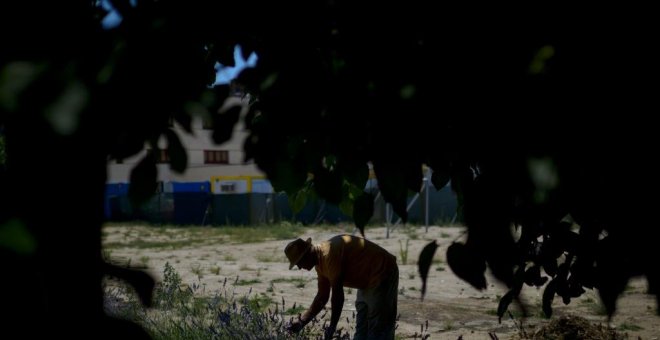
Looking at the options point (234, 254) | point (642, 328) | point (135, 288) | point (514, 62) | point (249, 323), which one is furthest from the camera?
point (234, 254)

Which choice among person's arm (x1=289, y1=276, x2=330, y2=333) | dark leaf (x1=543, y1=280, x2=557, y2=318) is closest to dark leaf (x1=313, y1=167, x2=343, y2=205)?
dark leaf (x1=543, y1=280, x2=557, y2=318)

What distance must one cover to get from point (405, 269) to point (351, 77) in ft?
38.8

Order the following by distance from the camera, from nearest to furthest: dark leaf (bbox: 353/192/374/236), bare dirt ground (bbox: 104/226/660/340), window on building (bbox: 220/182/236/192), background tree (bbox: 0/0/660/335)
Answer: background tree (bbox: 0/0/660/335), dark leaf (bbox: 353/192/374/236), bare dirt ground (bbox: 104/226/660/340), window on building (bbox: 220/182/236/192)

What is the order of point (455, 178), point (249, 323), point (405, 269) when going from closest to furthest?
point (455, 178)
point (249, 323)
point (405, 269)

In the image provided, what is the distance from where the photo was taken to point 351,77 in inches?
61.3

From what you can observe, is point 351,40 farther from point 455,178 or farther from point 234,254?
point 234,254

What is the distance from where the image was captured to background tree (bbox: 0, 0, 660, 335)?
1305 millimetres

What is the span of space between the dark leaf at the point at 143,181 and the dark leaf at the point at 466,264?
2.30ft

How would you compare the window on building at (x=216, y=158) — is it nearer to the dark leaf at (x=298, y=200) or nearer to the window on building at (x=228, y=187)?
the window on building at (x=228, y=187)

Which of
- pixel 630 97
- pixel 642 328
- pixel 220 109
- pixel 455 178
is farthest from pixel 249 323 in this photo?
pixel 642 328

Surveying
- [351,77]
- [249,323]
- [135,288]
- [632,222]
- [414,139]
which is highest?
[351,77]

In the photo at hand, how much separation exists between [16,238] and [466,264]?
96cm

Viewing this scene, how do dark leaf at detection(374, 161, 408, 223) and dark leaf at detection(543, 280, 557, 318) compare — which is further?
dark leaf at detection(543, 280, 557, 318)

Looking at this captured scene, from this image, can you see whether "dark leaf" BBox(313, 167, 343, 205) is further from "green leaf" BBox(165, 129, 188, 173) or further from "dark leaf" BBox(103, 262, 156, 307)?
"dark leaf" BBox(103, 262, 156, 307)
